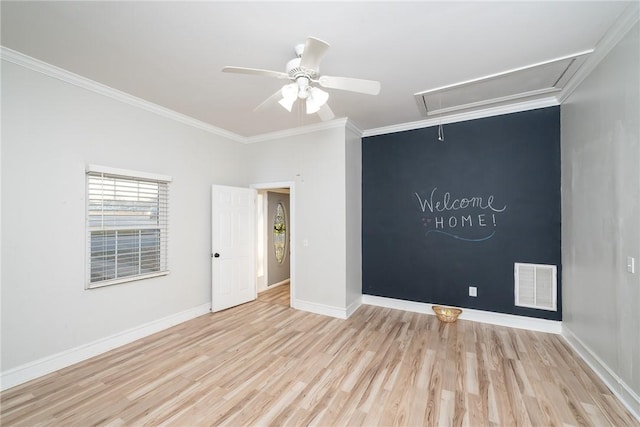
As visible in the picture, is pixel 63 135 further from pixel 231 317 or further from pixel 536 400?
pixel 536 400

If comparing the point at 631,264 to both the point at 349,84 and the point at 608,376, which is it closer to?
the point at 608,376

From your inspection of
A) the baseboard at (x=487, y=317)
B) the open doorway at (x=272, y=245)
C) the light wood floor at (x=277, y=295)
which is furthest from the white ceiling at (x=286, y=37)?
the light wood floor at (x=277, y=295)

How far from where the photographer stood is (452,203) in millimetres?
3803

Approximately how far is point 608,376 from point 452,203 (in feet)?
7.36

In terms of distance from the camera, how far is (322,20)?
6.23 ft

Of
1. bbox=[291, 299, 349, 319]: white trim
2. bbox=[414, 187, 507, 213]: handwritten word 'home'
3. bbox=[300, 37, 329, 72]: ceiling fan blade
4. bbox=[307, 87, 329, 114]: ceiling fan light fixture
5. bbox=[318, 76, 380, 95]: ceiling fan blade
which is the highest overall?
bbox=[300, 37, 329, 72]: ceiling fan blade

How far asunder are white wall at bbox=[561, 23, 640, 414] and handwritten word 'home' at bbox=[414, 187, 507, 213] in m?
0.77

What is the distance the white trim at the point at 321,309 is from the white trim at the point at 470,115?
2.81 meters

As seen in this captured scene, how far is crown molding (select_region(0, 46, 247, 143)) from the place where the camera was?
2291mm

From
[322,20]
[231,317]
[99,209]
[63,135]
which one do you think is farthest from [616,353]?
[63,135]

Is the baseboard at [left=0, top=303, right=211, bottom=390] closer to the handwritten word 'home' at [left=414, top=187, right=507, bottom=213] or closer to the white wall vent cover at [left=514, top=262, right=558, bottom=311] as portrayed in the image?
the handwritten word 'home' at [left=414, top=187, right=507, bottom=213]

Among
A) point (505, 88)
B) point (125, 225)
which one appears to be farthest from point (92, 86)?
point (505, 88)

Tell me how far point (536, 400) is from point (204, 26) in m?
3.85

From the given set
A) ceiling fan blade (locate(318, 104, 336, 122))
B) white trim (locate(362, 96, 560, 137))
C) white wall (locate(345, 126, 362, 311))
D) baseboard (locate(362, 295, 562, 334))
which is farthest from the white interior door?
white trim (locate(362, 96, 560, 137))
